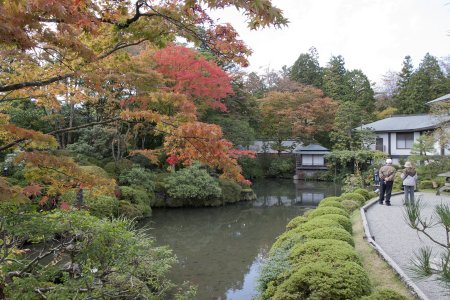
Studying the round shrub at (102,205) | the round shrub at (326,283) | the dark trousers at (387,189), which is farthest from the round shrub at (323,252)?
the round shrub at (102,205)

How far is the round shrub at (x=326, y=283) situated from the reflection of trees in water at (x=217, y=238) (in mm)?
2843

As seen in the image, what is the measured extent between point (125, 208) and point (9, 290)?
32.3 ft

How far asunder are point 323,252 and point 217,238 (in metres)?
6.63

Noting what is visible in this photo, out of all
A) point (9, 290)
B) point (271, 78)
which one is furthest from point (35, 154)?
point (271, 78)

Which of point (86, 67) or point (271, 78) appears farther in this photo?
point (271, 78)

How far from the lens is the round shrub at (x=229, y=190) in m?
17.8

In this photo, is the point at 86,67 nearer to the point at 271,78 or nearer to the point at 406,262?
the point at 406,262

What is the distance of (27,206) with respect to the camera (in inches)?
144

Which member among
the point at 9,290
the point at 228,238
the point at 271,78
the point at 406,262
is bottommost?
the point at 228,238

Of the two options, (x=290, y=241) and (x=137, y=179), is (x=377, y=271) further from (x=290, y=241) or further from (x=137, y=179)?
(x=137, y=179)

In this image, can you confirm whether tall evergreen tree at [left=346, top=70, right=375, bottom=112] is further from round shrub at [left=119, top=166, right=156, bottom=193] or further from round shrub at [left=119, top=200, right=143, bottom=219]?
round shrub at [left=119, top=200, right=143, bottom=219]

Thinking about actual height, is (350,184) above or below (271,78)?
below

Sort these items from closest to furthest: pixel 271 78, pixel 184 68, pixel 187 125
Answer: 1. pixel 187 125
2. pixel 184 68
3. pixel 271 78

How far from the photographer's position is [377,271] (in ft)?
18.2
